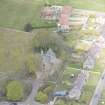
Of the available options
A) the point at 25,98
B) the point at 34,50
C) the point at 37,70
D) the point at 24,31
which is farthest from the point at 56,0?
the point at 25,98

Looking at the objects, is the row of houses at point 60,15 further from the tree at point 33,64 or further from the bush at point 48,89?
the bush at point 48,89

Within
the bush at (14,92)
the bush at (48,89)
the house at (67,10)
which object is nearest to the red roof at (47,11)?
the house at (67,10)

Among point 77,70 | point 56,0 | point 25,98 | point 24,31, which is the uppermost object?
point 56,0

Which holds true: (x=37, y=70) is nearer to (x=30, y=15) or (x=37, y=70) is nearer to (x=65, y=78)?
(x=65, y=78)

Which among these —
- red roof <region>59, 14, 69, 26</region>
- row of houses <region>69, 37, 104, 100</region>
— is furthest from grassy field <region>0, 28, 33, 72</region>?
row of houses <region>69, 37, 104, 100</region>

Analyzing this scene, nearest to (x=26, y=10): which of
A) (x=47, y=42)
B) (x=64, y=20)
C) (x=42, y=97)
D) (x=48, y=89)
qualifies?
(x=64, y=20)

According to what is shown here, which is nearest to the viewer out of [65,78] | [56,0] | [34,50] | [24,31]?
[65,78]

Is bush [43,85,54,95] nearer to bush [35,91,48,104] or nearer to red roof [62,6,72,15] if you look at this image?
bush [35,91,48,104]
